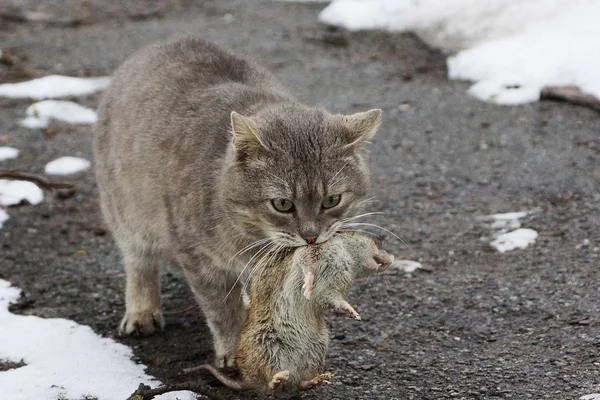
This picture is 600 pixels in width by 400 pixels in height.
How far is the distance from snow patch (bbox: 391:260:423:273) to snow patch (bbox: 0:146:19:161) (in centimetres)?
356

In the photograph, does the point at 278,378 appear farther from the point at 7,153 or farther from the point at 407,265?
the point at 7,153

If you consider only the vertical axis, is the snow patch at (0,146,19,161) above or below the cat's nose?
below

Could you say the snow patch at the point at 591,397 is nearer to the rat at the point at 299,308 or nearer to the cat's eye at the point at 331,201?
the rat at the point at 299,308

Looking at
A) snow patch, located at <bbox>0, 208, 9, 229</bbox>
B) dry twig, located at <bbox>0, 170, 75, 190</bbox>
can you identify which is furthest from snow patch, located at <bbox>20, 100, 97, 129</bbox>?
dry twig, located at <bbox>0, 170, 75, 190</bbox>

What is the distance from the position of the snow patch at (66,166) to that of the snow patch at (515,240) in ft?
11.2

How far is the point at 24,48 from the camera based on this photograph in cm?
1047

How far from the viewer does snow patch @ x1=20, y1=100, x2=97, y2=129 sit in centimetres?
848

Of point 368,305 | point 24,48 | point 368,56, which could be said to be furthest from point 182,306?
point 24,48

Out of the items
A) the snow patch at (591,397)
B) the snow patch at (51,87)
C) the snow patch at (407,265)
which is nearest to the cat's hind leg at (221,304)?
the snow patch at (407,265)

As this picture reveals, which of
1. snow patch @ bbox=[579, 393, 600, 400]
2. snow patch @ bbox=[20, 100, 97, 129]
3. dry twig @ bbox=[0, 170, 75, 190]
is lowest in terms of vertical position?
snow patch @ bbox=[20, 100, 97, 129]

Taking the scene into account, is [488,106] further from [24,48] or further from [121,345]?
[24,48]

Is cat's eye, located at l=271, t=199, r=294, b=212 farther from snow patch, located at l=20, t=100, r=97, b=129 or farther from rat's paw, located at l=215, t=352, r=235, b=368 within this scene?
snow patch, located at l=20, t=100, r=97, b=129

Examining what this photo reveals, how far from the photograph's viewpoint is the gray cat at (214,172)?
14.3 feet

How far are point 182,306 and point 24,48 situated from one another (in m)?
5.87
